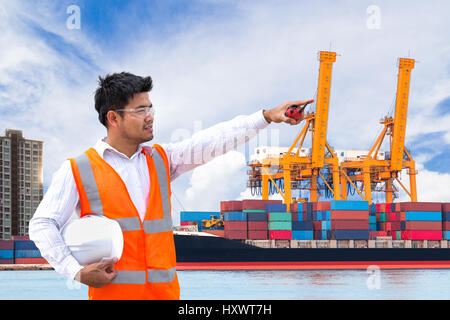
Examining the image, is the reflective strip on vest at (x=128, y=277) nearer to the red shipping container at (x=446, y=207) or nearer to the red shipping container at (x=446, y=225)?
the red shipping container at (x=446, y=207)

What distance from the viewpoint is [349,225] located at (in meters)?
31.2

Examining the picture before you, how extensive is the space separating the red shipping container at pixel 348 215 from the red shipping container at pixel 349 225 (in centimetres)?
17

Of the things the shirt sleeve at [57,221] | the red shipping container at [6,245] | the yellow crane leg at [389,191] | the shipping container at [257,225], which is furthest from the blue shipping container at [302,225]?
the shirt sleeve at [57,221]

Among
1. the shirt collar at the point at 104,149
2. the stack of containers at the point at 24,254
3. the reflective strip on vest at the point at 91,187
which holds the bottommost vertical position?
the stack of containers at the point at 24,254

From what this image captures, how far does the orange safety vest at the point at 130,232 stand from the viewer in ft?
7.22

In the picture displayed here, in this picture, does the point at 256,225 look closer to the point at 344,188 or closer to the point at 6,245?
the point at 344,188

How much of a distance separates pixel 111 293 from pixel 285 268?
98.1ft

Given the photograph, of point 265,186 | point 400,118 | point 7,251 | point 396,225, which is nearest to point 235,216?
point 265,186

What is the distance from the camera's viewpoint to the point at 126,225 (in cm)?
220

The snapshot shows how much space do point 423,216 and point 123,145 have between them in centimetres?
3289

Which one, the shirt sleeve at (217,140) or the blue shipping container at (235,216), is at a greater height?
the shirt sleeve at (217,140)

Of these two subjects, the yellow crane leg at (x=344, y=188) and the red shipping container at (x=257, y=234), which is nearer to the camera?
the red shipping container at (x=257, y=234)

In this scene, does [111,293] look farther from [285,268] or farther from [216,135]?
[285,268]
